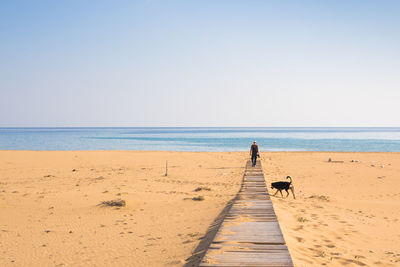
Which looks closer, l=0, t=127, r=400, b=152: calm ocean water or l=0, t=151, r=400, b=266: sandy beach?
l=0, t=151, r=400, b=266: sandy beach

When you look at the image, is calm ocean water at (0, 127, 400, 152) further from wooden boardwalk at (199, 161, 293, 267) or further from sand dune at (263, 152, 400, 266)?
wooden boardwalk at (199, 161, 293, 267)

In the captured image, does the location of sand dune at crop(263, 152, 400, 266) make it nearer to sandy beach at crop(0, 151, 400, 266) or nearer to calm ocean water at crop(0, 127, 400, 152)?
sandy beach at crop(0, 151, 400, 266)

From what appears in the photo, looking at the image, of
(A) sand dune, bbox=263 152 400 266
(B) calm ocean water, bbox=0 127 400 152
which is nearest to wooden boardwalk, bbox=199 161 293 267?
(A) sand dune, bbox=263 152 400 266

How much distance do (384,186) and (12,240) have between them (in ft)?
60.3

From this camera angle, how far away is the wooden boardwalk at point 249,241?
206 inches

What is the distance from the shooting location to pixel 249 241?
20.7 feet

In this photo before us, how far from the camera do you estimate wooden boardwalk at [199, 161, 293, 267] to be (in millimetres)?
5230

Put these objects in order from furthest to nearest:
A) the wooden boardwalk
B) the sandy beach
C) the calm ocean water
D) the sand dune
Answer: the calm ocean water → the sandy beach → the sand dune → the wooden boardwalk

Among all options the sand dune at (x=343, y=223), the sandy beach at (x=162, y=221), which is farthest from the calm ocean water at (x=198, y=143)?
the sand dune at (x=343, y=223)

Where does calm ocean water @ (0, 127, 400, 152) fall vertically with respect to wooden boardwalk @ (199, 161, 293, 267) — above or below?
below

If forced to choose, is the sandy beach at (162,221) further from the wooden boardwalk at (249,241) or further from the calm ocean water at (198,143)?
the calm ocean water at (198,143)

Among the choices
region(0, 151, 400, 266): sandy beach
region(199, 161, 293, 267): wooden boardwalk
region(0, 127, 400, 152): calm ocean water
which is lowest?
region(0, 127, 400, 152): calm ocean water

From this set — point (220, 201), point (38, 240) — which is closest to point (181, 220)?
point (220, 201)

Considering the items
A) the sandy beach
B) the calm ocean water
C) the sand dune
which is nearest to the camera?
the sand dune
